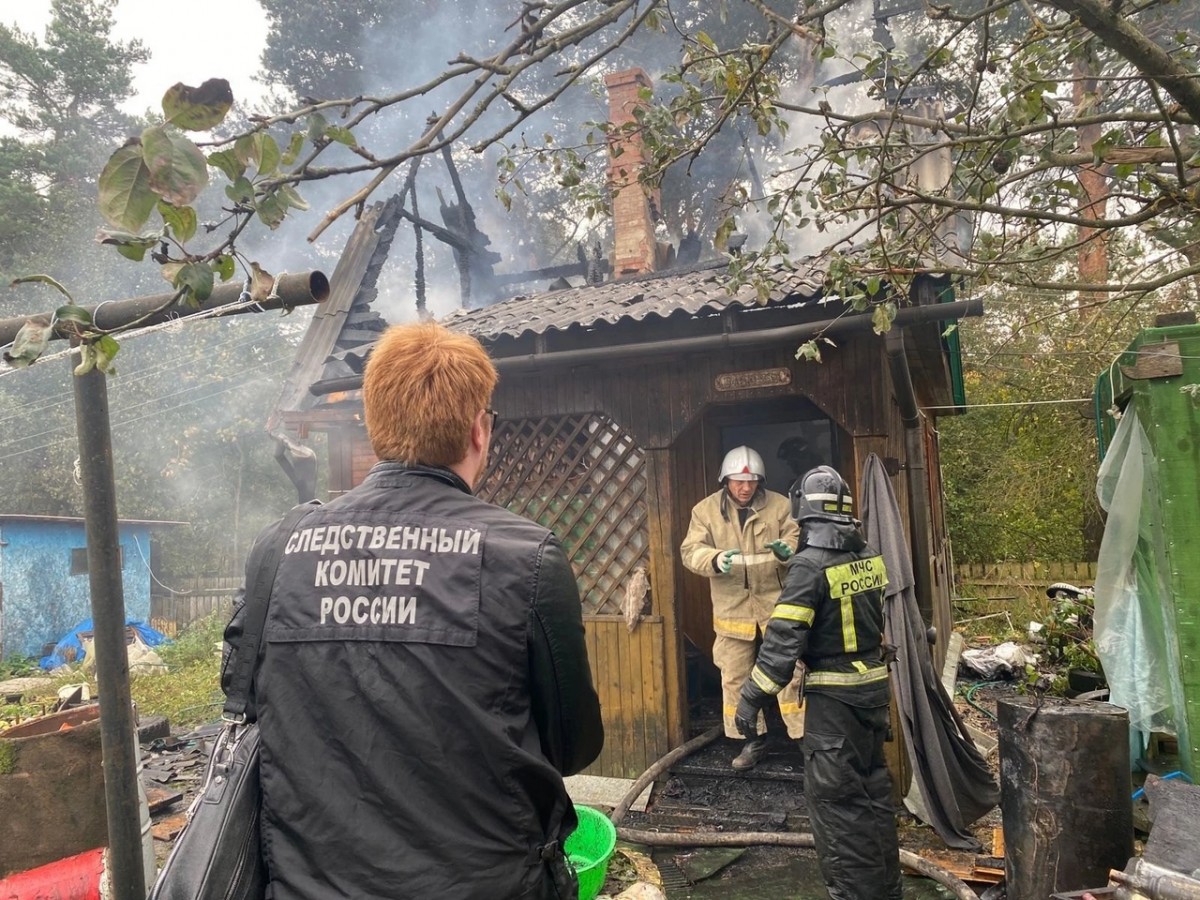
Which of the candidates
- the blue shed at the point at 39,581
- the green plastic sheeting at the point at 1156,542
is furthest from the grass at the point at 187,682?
the green plastic sheeting at the point at 1156,542

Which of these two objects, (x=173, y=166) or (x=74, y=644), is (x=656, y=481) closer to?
(x=173, y=166)

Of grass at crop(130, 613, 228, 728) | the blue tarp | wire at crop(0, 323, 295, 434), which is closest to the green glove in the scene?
grass at crop(130, 613, 228, 728)

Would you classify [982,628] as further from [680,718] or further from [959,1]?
[959,1]

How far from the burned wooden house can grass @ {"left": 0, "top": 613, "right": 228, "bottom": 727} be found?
13.6 feet

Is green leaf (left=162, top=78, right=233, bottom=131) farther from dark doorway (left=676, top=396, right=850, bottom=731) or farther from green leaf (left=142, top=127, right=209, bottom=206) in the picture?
dark doorway (left=676, top=396, right=850, bottom=731)

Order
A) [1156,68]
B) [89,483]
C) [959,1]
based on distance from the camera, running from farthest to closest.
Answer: [959,1] → [89,483] → [1156,68]

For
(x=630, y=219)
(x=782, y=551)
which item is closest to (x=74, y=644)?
(x=630, y=219)

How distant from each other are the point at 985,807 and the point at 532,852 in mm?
4346

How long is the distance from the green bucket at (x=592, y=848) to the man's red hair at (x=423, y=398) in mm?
2280

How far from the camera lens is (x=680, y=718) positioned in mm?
5828

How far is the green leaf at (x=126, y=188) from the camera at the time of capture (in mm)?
1431

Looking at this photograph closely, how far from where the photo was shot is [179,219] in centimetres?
147

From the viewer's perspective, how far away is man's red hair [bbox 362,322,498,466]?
164 cm

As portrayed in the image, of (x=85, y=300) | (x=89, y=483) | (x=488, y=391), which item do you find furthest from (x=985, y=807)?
(x=85, y=300)
